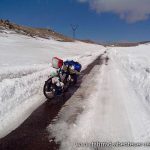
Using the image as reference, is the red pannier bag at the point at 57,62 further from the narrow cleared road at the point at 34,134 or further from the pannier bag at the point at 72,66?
the narrow cleared road at the point at 34,134

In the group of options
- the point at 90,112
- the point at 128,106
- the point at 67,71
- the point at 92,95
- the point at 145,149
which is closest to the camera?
the point at 145,149

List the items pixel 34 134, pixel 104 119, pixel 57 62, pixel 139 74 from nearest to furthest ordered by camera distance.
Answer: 1. pixel 34 134
2. pixel 104 119
3. pixel 57 62
4. pixel 139 74

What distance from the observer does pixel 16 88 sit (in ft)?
31.9

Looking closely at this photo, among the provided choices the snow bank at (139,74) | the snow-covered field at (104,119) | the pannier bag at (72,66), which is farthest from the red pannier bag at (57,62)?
the snow bank at (139,74)

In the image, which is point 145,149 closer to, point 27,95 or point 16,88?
point 27,95

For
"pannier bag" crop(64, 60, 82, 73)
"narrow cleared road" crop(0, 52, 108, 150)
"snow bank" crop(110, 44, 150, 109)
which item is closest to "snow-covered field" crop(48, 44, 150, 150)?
"snow bank" crop(110, 44, 150, 109)

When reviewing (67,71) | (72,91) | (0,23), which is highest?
(0,23)

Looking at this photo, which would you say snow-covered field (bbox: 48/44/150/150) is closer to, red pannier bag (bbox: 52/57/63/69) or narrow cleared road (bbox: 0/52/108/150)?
narrow cleared road (bbox: 0/52/108/150)

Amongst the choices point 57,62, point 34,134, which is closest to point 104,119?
point 34,134

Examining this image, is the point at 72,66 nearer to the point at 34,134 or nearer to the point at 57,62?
the point at 57,62

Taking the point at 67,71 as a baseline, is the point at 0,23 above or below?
above

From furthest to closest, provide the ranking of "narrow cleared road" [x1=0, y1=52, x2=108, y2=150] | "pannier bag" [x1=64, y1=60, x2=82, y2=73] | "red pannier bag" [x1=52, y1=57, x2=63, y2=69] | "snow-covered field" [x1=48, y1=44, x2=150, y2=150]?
"pannier bag" [x1=64, y1=60, x2=82, y2=73] < "red pannier bag" [x1=52, y1=57, x2=63, y2=69] < "snow-covered field" [x1=48, y1=44, x2=150, y2=150] < "narrow cleared road" [x1=0, y1=52, x2=108, y2=150]

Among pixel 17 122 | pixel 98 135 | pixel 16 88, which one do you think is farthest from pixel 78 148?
pixel 16 88

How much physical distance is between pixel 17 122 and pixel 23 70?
853 centimetres
